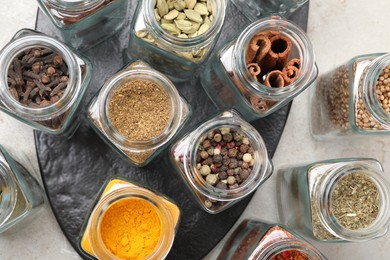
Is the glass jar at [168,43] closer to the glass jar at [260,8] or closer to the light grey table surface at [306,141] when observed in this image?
the glass jar at [260,8]

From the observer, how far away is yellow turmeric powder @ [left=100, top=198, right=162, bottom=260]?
3.51 ft

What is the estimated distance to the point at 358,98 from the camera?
119 cm

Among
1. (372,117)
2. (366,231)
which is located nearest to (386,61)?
(372,117)

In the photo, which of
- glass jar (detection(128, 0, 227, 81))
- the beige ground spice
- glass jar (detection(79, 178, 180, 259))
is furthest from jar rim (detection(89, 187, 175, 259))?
glass jar (detection(128, 0, 227, 81))

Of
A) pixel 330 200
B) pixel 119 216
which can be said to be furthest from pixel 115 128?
pixel 330 200

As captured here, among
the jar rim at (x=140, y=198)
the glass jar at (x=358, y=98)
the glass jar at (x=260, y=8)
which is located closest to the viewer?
the jar rim at (x=140, y=198)

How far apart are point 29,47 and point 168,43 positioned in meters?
0.26

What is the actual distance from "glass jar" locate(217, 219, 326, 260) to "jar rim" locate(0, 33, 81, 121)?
0.45 meters

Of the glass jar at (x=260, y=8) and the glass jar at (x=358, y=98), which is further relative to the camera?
Result: the glass jar at (x=260, y=8)

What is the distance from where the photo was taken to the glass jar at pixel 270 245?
3.64ft

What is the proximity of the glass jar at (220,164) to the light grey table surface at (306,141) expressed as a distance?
24 centimetres

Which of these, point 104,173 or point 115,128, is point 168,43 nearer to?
point 115,128

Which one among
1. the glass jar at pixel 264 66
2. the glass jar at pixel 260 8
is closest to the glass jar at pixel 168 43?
the glass jar at pixel 264 66

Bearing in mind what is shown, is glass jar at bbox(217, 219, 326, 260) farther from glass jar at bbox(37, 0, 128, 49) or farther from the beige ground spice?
glass jar at bbox(37, 0, 128, 49)
